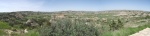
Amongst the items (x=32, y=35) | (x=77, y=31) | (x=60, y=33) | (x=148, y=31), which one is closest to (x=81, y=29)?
(x=77, y=31)

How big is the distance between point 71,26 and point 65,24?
0.29 metres

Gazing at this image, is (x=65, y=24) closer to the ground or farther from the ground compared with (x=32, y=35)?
farther from the ground

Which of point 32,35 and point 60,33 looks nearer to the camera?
point 60,33

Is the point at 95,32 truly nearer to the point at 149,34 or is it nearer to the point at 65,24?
the point at 65,24

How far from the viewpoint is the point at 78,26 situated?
11742 mm

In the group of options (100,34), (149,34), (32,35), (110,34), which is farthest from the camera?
(32,35)

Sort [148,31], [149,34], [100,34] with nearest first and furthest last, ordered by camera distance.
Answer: [149,34] < [148,31] < [100,34]

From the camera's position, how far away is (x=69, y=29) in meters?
11.6

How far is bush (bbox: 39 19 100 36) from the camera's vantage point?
37.5 feet

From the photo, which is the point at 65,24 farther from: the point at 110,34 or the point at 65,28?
the point at 110,34

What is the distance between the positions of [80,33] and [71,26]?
67 centimetres

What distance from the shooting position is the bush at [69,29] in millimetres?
11438

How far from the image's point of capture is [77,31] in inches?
458

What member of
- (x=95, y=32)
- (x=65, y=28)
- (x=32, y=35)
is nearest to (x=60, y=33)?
(x=65, y=28)
